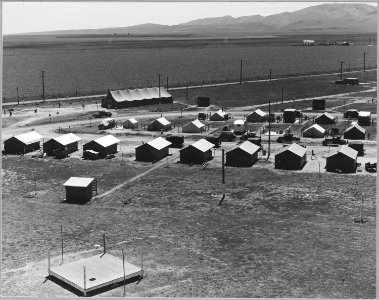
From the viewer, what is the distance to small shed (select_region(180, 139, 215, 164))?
234 ft

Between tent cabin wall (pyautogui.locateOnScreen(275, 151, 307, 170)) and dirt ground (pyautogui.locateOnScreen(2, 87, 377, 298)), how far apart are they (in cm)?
Answer: 99

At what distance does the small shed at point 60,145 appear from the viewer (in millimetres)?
76625

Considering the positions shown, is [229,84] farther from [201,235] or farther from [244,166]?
[201,235]

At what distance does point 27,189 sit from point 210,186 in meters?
19.0

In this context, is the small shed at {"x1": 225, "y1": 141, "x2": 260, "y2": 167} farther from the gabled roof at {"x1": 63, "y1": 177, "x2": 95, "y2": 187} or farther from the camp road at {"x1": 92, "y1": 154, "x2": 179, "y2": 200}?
the gabled roof at {"x1": 63, "y1": 177, "x2": 95, "y2": 187}

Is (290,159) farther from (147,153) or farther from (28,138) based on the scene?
(28,138)

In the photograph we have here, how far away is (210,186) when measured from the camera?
6056 centimetres

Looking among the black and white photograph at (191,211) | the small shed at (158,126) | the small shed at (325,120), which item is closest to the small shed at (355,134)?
the black and white photograph at (191,211)

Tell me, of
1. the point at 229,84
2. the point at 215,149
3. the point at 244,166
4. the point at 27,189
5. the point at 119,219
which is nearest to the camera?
the point at 119,219

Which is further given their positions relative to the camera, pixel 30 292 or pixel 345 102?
pixel 345 102

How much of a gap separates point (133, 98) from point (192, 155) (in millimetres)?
57404

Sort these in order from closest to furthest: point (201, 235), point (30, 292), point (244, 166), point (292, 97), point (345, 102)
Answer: point (30, 292) → point (201, 235) → point (244, 166) → point (345, 102) → point (292, 97)

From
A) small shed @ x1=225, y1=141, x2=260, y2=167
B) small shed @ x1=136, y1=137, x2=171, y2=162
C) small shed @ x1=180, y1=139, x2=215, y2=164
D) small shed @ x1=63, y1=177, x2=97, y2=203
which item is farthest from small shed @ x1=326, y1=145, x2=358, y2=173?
small shed @ x1=63, y1=177, x2=97, y2=203

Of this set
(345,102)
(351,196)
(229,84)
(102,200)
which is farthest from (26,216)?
(229,84)
